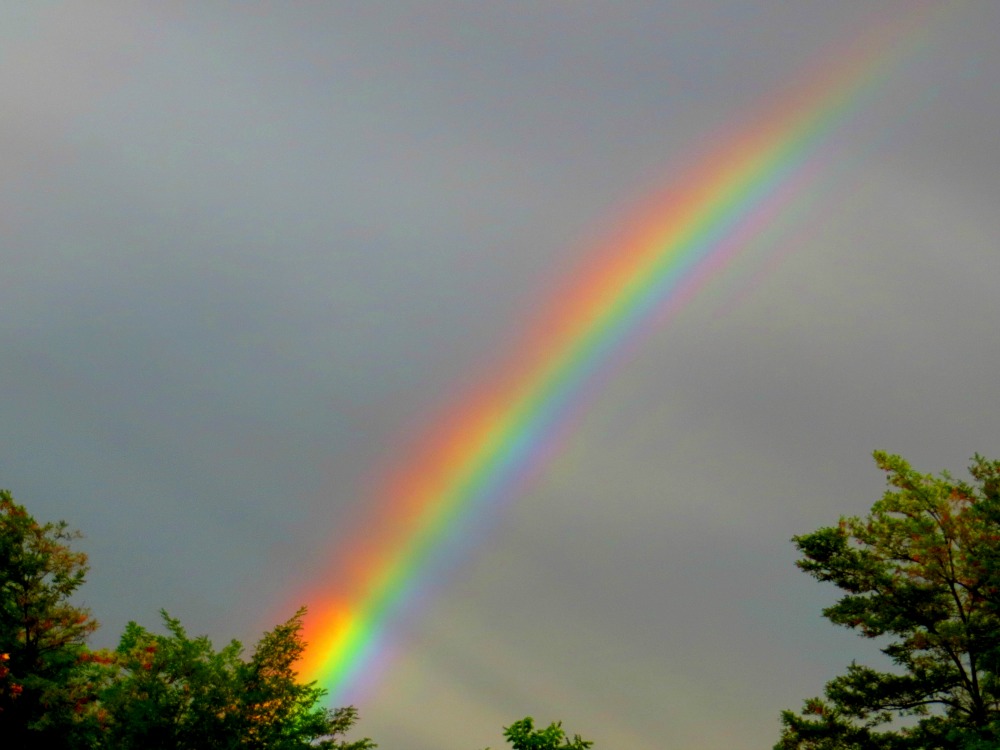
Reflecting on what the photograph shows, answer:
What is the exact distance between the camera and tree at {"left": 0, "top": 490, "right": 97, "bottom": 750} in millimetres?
30391

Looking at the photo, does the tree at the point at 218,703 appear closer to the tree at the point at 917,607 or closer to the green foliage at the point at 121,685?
the green foliage at the point at 121,685

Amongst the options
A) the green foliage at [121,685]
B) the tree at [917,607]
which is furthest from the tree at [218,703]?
the tree at [917,607]

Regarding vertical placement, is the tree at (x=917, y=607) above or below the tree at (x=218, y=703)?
above

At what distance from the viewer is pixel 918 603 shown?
34.2 m

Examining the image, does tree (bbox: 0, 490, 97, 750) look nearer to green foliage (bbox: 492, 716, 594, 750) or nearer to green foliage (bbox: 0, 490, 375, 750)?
green foliage (bbox: 0, 490, 375, 750)

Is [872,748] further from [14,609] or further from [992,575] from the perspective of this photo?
[14,609]

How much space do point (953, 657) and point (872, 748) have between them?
470 cm

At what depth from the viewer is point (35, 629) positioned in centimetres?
3147

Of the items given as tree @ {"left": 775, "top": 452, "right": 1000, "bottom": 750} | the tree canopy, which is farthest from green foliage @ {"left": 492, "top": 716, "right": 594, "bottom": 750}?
tree @ {"left": 775, "top": 452, "right": 1000, "bottom": 750}

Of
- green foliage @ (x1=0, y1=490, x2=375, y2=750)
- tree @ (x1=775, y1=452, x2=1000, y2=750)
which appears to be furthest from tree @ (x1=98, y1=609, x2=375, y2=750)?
tree @ (x1=775, y1=452, x2=1000, y2=750)

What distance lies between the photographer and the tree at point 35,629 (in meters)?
30.4

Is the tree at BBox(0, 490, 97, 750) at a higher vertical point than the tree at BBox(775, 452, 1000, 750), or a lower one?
lower

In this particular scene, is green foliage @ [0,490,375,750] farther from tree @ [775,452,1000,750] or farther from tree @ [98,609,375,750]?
tree @ [775,452,1000,750]

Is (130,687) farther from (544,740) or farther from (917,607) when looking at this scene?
(917,607)
